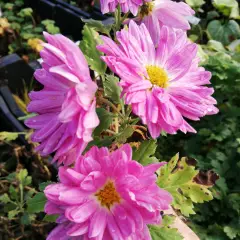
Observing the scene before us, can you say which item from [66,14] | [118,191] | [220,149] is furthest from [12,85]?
[118,191]

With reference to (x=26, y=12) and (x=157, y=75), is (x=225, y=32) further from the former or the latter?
(x=157, y=75)

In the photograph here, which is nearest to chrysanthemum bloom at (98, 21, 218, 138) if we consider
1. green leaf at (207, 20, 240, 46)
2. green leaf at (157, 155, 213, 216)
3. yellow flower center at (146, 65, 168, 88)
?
yellow flower center at (146, 65, 168, 88)

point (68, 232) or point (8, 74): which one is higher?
point (68, 232)

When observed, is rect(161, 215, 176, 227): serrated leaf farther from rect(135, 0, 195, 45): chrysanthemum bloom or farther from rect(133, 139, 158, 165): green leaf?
rect(135, 0, 195, 45): chrysanthemum bloom

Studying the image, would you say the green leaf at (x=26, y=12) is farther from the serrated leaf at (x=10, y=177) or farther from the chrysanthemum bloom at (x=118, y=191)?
the chrysanthemum bloom at (x=118, y=191)

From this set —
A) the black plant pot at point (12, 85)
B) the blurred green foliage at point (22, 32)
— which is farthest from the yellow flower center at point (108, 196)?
the blurred green foliage at point (22, 32)

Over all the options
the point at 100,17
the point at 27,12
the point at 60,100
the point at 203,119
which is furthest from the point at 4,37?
the point at 60,100

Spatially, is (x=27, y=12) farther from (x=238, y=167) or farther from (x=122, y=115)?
(x=122, y=115)
